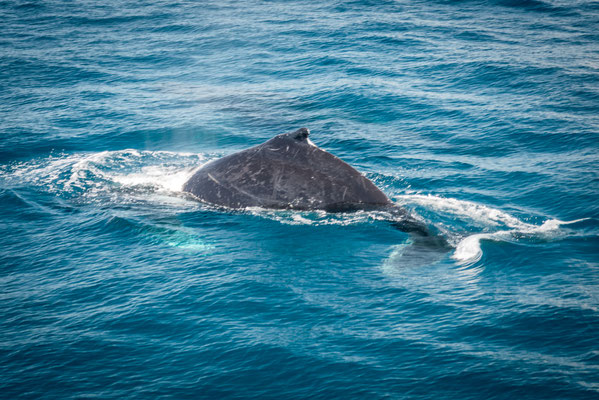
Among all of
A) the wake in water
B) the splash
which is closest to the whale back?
the wake in water

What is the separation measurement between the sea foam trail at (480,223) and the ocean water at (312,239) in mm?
72

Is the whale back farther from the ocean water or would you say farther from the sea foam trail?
the sea foam trail

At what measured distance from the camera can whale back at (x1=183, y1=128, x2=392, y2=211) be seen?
578 inches

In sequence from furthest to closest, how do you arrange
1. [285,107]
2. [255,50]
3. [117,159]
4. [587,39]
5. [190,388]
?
[255,50]
[587,39]
[285,107]
[117,159]
[190,388]

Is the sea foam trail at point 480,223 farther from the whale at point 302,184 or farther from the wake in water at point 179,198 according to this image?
the whale at point 302,184

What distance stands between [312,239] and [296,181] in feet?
5.13

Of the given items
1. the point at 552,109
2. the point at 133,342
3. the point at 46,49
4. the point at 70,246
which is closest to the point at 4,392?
the point at 133,342

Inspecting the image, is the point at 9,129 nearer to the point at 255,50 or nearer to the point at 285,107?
the point at 285,107

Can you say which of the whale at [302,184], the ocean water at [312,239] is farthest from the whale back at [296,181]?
the ocean water at [312,239]

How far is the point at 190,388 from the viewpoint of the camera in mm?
9727

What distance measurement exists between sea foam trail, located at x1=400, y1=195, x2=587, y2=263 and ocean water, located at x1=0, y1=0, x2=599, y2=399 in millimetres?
72

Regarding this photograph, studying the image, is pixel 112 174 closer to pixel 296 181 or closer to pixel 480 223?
pixel 296 181

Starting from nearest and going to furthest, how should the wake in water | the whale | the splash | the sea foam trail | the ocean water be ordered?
the ocean water < the sea foam trail < the wake in water < the whale < the splash

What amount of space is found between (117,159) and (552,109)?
17.4m
